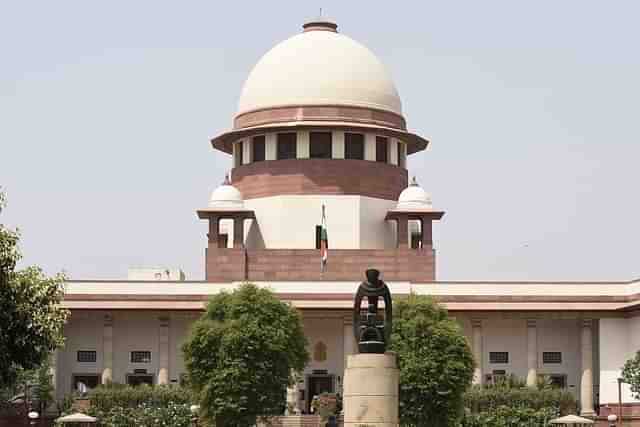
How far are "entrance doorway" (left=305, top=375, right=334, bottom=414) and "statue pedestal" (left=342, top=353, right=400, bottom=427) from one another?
33047 mm

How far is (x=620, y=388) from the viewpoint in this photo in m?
69.8

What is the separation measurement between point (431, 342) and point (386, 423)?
2037cm

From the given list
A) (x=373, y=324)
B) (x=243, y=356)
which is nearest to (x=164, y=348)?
(x=243, y=356)

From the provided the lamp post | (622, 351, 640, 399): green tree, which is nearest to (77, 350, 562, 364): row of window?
(622, 351, 640, 399): green tree

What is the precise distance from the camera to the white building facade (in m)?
74.9

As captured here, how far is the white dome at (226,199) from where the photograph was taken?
79.5m

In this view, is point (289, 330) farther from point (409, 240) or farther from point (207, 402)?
point (409, 240)

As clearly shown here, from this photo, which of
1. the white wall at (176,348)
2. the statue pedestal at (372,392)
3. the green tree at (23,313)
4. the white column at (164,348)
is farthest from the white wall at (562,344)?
the green tree at (23,313)

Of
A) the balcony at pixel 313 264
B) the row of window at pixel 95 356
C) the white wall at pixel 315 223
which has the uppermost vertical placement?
the white wall at pixel 315 223

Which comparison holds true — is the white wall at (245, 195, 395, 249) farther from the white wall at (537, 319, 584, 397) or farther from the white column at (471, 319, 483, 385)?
the white wall at (537, 319, 584, 397)

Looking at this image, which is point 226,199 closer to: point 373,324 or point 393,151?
point 393,151

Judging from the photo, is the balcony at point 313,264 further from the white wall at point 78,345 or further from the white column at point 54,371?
the white column at point 54,371

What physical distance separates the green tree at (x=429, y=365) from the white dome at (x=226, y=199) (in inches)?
675

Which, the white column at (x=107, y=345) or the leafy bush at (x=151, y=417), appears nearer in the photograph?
the leafy bush at (x=151, y=417)
